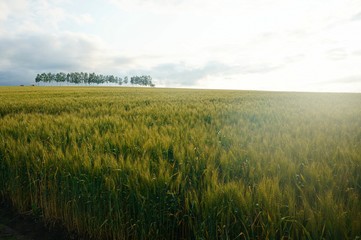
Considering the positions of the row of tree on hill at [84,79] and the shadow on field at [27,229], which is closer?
the shadow on field at [27,229]

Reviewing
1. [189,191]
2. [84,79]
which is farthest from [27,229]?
[84,79]

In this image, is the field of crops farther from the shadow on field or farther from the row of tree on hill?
the row of tree on hill

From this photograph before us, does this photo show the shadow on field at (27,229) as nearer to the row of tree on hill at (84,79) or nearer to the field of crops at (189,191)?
the field of crops at (189,191)

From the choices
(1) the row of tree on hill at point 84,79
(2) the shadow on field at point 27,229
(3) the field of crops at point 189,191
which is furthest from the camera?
(1) the row of tree on hill at point 84,79

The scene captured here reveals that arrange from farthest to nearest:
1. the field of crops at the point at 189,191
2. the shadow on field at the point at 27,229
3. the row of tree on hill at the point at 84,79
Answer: the row of tree on hill at the point at 84,79, the shadow on field at the point at 27,229, the field of crops at the point at 189,191

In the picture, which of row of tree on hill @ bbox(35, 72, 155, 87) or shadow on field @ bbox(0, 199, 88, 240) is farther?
row of tree on hill @ bbox(35, 72, 155, 87)

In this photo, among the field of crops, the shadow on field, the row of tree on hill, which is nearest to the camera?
the field of crops

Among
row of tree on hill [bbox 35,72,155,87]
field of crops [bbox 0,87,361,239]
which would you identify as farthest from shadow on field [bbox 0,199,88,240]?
row of tree on hill [bbox 35,72,155,87]

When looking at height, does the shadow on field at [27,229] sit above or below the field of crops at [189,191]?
below

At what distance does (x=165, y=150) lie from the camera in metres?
3.51

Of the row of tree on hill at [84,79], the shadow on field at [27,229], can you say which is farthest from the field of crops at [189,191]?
the row of tree on hill at [84,79]

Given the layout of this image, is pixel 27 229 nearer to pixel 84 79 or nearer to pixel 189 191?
pixel 189 191

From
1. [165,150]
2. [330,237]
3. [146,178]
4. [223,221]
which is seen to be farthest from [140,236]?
[330,237]

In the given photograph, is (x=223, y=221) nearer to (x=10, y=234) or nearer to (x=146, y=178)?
(x=146, y=178)
